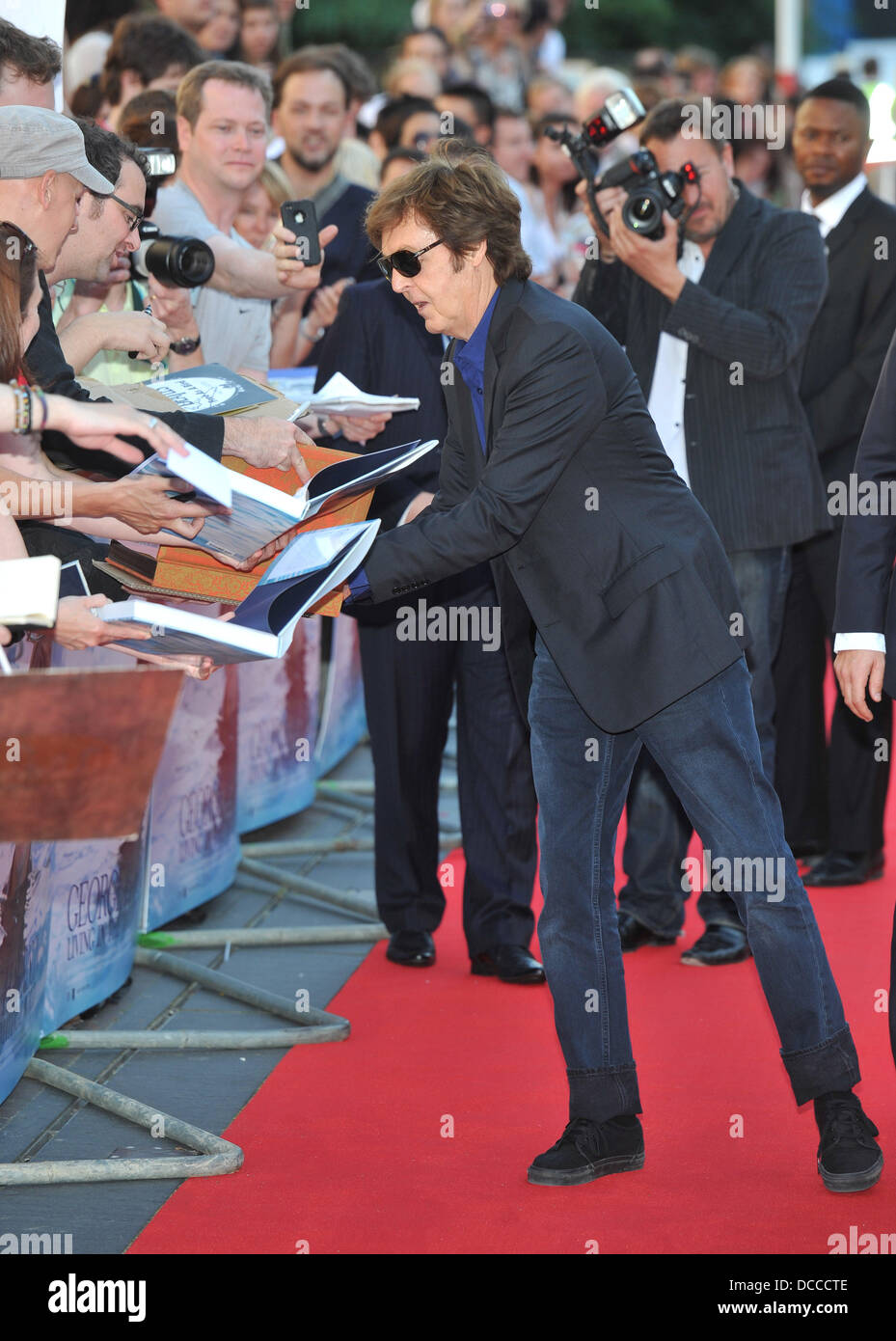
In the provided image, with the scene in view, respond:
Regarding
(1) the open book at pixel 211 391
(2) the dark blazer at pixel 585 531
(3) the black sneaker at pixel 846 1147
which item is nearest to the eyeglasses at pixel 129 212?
(1) the open book at pixel 211 391

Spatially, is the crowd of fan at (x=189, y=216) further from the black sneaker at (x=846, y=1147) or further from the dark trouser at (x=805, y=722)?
the black sneaker at (x=846, y=1147)

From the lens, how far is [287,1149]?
3.66 meters

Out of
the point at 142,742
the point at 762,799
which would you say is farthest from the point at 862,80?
the point at 142,742

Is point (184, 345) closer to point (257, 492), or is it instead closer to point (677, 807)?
point (677, 807)

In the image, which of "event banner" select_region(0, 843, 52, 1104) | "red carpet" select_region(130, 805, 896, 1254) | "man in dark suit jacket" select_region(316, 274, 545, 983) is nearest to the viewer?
"red carpet" select_region(130, 805, 896, 1254)

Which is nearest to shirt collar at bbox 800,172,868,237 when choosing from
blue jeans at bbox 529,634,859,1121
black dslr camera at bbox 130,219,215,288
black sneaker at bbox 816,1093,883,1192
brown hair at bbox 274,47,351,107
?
brown hair at bbox 274,47,351,107

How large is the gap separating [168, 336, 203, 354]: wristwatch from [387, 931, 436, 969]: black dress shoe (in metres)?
1.69

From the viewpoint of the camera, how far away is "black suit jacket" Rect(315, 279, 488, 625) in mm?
4781

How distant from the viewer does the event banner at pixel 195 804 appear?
16.7 ft

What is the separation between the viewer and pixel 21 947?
3.79 metres

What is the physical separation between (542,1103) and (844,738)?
2160 mm

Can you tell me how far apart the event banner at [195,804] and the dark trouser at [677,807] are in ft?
4.12

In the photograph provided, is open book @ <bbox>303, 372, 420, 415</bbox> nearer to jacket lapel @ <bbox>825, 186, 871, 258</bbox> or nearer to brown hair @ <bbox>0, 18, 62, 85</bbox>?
brown hair @ <bbox>0, 18, 62, 85</bbox>
